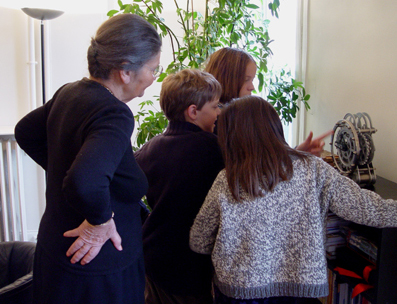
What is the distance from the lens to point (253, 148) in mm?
1043

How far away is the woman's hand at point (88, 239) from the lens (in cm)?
95

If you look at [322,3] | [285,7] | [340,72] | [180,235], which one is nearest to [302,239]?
[180,235]

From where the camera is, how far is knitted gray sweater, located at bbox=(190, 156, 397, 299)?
1040 millimetres

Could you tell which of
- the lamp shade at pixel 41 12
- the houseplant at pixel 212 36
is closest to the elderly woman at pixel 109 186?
the houseplant at pixel 212 36

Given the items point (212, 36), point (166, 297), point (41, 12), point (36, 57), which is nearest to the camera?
point (166, 297)

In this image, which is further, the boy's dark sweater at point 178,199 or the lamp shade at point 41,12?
the lamp shade at point 41,12

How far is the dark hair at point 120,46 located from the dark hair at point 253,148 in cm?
29

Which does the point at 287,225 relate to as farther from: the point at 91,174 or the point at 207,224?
the point at 91,174

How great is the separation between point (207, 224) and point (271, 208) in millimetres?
198

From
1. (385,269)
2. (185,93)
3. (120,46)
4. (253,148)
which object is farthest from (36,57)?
(385,269)

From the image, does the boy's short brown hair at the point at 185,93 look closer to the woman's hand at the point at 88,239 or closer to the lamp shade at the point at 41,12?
the woman's hand at the point at 88,239

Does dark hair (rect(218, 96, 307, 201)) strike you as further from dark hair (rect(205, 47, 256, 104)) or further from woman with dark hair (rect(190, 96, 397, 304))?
dark hair (rect(205, 47, 256, 104))

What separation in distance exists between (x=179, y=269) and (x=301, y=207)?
459 millimetres

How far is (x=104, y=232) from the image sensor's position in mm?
954
